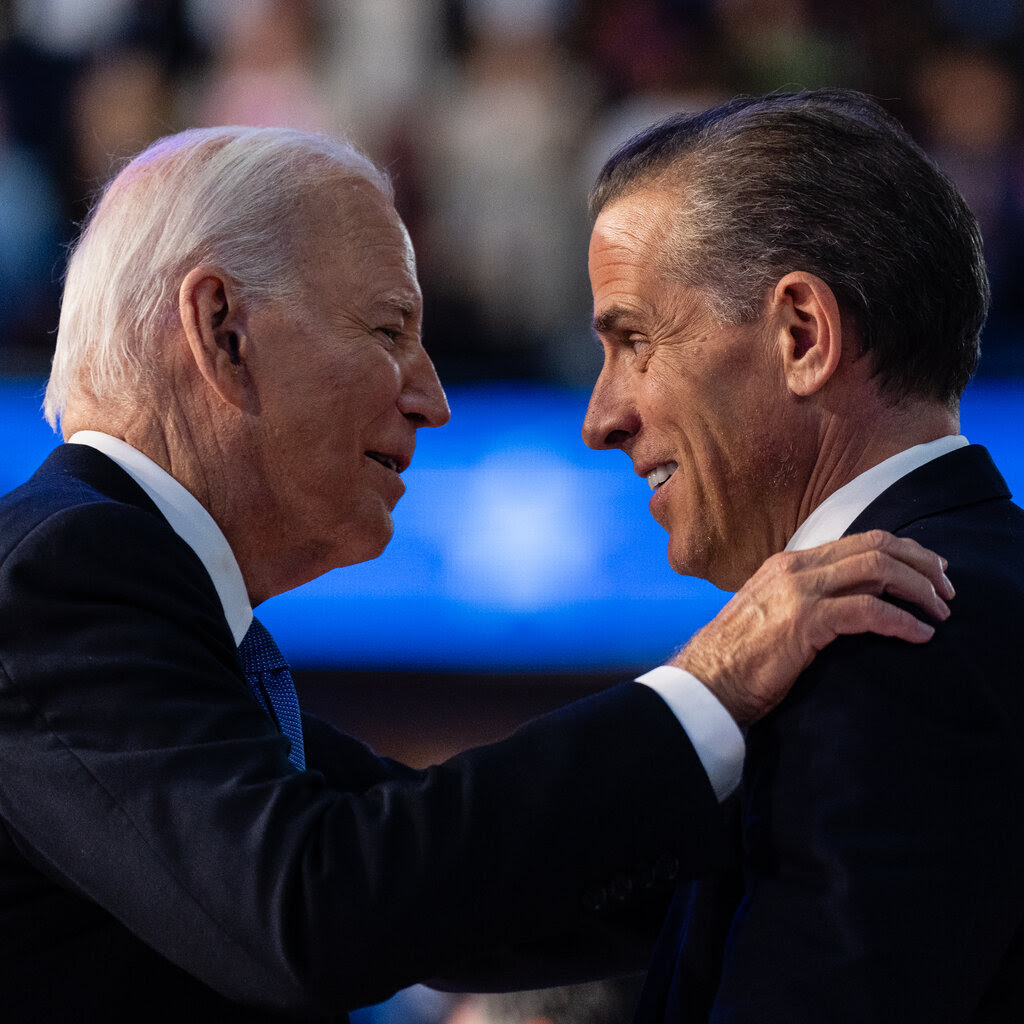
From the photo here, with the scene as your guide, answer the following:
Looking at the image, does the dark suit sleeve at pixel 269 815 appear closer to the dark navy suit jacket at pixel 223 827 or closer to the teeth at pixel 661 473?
the dark navy suit jacket at pixel 223 827

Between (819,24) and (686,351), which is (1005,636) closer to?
(686,351)

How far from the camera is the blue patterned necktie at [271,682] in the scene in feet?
6.80

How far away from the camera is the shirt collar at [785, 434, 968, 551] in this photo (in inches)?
72.5

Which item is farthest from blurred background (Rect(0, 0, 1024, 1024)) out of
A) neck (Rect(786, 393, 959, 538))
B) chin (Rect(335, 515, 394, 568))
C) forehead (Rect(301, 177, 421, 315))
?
neck (Rect(786, 393, 959, 538))

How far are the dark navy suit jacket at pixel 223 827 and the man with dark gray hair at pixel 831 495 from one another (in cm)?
16

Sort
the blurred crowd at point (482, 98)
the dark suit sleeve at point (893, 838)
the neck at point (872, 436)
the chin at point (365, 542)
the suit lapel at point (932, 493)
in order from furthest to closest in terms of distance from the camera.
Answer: the blurred crowd at point (482, 98), the chin at point (365, 542), the neck at point (872, 436), the suit lapel at point (932, 493), the dark suit sleeve at point (893, 838)

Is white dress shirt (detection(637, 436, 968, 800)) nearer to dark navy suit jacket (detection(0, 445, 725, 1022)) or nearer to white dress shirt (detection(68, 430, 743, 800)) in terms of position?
dark navy suit jacket (detection(0, 445, 725, 1022))

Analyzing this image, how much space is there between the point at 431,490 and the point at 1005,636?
4089mm

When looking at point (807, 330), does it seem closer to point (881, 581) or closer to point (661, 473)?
A: point (661, 473)

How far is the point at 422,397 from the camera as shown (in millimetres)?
2363

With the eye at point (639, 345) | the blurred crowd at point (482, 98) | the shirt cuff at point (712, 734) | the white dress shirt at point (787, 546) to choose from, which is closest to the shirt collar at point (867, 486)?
the white dress shirt at point (787, 546)

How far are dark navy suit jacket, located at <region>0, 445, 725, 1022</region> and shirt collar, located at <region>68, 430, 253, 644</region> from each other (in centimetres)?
22

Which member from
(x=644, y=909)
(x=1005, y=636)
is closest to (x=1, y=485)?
(x=644, y=909)

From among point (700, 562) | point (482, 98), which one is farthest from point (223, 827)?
point (482, 98)
